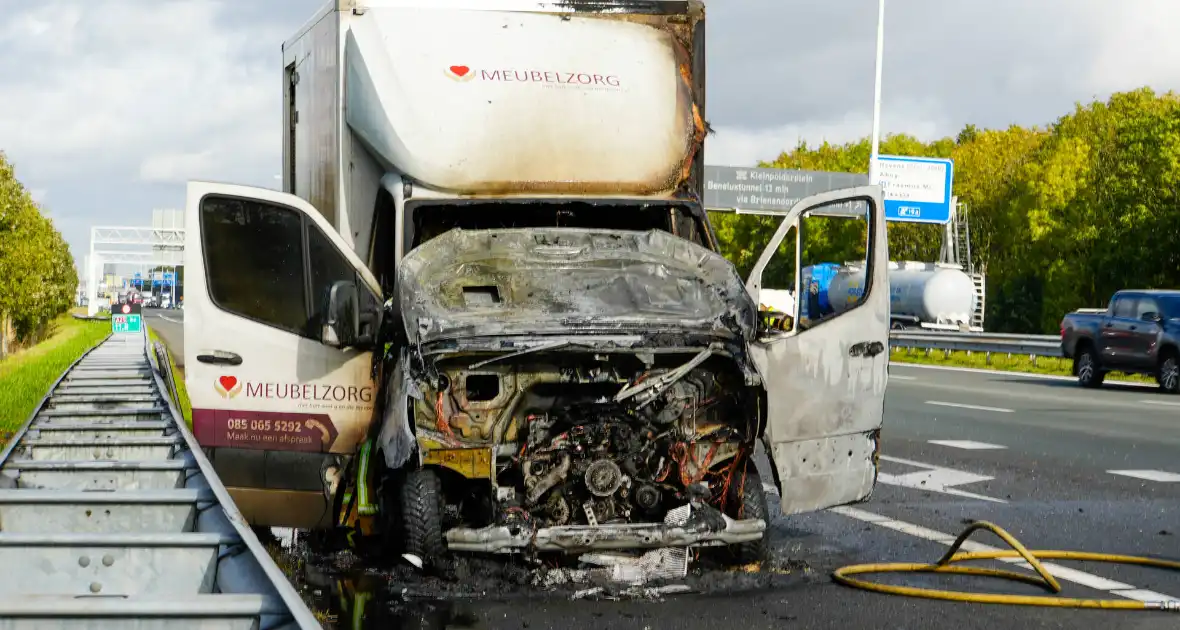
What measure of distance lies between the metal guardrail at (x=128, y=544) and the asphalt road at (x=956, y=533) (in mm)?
1000

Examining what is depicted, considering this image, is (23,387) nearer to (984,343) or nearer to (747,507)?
(747,507)

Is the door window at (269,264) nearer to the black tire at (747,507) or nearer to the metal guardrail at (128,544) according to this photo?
the metal guardrail at (128,544)

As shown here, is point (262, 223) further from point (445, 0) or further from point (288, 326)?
point (445, 0)

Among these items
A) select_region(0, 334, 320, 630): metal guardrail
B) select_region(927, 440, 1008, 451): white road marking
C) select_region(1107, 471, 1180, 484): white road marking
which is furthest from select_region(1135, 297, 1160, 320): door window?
select_region(0, 334, 320, 630): metal guardrail

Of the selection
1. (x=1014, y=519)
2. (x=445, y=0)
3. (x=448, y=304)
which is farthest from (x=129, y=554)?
(x=1014, y=519)

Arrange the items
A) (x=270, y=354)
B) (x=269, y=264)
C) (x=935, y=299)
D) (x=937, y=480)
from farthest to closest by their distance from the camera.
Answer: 1. (x=935, y=299)
2. (x=937, y=480)
3. (x=269, y=264)
4. (x=270, y=354)

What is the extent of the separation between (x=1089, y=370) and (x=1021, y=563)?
2001 centimetres

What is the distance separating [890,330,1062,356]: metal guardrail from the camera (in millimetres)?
35000

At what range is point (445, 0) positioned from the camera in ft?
30.5

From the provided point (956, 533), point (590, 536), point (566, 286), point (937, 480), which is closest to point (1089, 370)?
point (937, 480)

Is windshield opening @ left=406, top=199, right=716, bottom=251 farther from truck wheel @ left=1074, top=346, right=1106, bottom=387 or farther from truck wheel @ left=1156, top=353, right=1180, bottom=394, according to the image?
truck wheel @ left=1074, top=346, right=1106, bottom=387

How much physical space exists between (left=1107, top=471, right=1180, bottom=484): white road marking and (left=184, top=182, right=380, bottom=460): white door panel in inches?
271

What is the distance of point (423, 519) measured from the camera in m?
7.18

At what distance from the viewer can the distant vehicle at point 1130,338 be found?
25344mm
